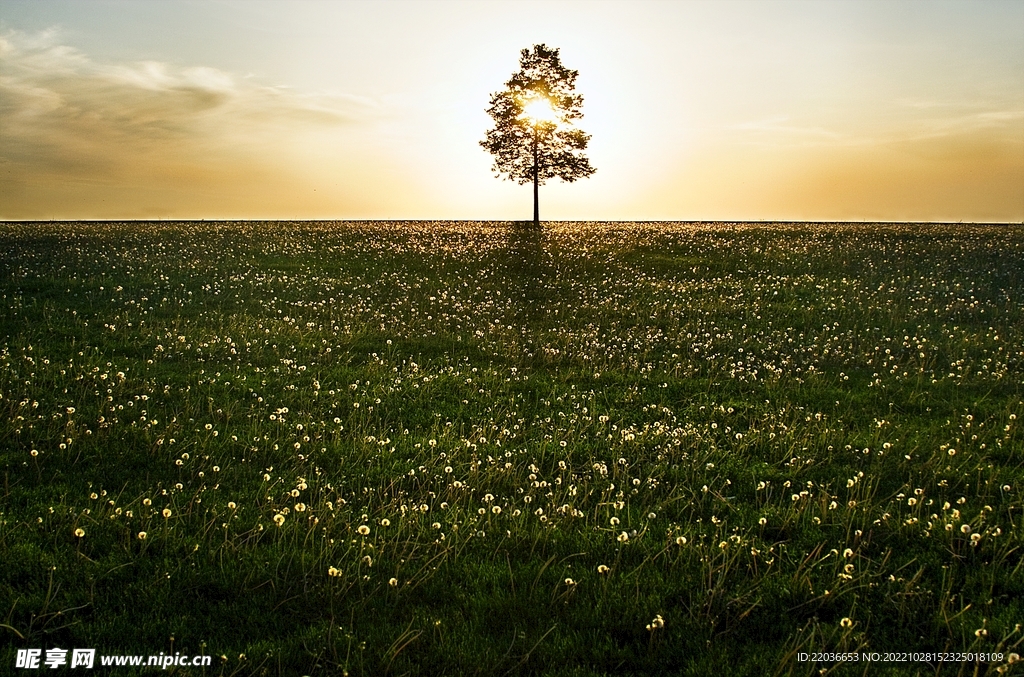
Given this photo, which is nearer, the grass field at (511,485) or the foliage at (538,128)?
the grass field at (511,485)

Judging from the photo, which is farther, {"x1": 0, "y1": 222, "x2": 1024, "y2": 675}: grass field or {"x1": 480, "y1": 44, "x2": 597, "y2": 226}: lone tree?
{"x1": 480, "y1": 44, "x2": 597, "y2": 226}: lone tree

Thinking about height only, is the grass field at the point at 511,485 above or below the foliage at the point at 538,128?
below

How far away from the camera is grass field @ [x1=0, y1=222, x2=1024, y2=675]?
562 centimetres

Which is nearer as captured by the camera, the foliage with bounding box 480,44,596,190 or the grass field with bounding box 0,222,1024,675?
the grass field with bounding box 0,222,1024,675

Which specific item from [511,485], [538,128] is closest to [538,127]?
[538,128]

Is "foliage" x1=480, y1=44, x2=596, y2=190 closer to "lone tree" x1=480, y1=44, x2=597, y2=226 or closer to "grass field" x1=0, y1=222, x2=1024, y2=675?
"lone tree" x1=480, y1=44, x2=597, y2=226

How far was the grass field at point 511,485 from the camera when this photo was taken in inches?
221

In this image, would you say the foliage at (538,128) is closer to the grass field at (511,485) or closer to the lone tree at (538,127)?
the lone tree at (538,127)

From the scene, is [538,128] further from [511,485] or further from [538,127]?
[511,485]

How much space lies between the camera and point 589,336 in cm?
1634

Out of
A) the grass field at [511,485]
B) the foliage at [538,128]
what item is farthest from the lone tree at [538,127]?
the grass field at [511,485]

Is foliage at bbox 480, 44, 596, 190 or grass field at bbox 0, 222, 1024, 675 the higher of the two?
foliage at bbox 480, 44, 596, 190

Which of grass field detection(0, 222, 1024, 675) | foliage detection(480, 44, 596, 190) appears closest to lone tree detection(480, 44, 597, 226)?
foliage detection(480, 44, 596, 190)

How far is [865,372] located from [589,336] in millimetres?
5505
